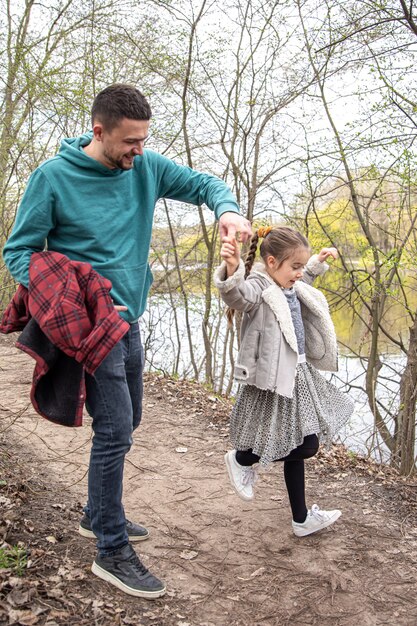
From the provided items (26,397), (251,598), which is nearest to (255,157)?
(26,397)

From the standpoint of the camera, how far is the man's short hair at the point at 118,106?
96.7 inches

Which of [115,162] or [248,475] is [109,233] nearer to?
[115,162]

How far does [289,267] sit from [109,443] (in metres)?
1.34

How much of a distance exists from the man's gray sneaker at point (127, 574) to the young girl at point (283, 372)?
0.84m

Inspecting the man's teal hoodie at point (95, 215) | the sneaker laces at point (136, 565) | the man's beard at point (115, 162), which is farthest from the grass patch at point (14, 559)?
the man's beard at point (115, 162)

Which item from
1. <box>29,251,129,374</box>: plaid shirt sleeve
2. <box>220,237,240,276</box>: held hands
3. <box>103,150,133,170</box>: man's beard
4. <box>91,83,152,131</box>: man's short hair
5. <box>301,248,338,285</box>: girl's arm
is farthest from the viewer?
<box>301,248,338,285</box>: girl's arm

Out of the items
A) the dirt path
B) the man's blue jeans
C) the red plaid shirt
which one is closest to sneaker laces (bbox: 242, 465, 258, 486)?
the dirt path

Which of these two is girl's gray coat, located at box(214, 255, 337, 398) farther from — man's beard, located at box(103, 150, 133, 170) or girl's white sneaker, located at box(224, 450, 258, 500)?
man's beard, located at box(103, 150, 133, 170)

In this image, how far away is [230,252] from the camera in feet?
8.98

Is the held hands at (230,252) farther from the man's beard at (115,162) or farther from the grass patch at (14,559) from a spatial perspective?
the grass patch at (14,559)

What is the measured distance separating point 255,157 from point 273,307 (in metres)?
6.61

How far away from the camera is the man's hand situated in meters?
2.61

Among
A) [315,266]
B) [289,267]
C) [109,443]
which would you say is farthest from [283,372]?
[109,443]

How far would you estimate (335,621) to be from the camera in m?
2.74
